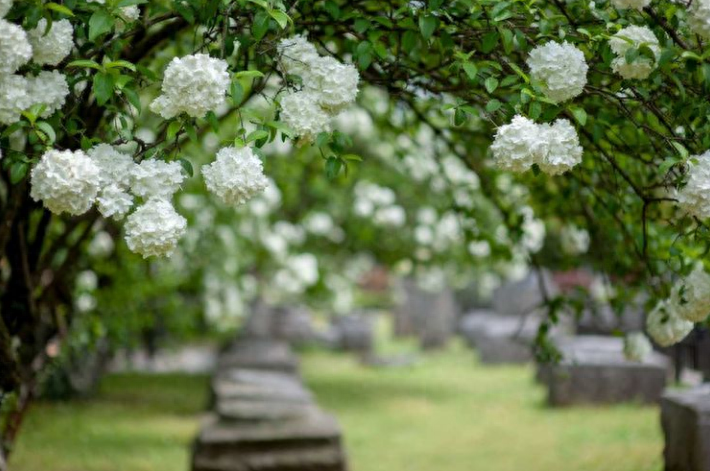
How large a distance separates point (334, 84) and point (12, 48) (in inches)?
39.7

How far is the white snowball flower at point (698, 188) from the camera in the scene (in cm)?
292

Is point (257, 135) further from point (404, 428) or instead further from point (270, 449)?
point (404, 428)

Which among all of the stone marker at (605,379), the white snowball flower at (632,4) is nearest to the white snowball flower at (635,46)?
the white snowball flower at (632,4)

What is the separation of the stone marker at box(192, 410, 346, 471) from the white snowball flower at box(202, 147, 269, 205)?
3.92 m

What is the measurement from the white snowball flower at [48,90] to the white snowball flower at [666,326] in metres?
2.60

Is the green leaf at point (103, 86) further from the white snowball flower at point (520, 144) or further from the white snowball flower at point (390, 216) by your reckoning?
the white snowball flower at point (390, 216)

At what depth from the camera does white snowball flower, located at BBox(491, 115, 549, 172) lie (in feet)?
9.57

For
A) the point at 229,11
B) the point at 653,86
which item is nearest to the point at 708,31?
the point at 653,86

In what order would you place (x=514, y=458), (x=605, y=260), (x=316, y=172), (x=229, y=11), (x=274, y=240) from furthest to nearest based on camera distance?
(x=274, y=240)
(x=316, y=172)
(x=514, y=458)
(x=605, y=260)
(x=229, y=11)

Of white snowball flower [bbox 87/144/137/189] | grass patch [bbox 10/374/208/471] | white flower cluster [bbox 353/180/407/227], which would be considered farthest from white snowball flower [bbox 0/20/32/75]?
white flower cluster [bbox 353/180/407/227]

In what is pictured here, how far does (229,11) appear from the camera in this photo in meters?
3.15

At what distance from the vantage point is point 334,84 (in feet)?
10.2

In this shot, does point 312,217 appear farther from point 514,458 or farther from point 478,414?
point 514,458

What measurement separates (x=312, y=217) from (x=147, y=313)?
2.38 metres
